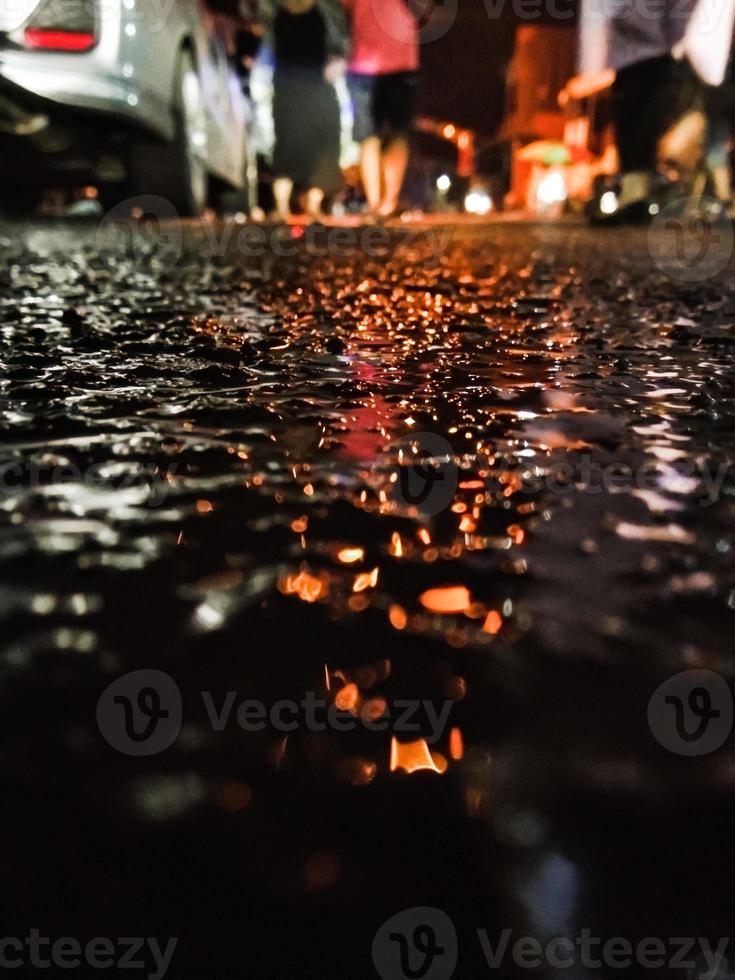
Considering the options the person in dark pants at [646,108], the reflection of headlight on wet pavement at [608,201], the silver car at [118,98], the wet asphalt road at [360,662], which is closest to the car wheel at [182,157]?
the silver car at [118,98]

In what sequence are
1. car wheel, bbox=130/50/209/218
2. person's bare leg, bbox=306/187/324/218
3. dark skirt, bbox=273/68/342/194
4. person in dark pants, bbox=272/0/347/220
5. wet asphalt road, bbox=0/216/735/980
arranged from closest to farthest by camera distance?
wet asphalt road, bbox=0/216/735/980 → car wheel, bbox=130/50/209/218 → person in dark pants, bbox=272/0/347/220 → dark skirt, bbox=273/68/342/194 → person's bare leg, bbox=306/187/324/218

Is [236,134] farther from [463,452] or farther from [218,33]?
[463,452]

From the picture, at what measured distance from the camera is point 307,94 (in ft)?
28.9

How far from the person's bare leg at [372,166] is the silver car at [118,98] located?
2.72 metres

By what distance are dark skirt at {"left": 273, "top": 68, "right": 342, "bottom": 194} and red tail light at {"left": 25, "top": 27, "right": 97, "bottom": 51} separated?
497 centimetres

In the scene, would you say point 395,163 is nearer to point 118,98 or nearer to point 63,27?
point 118,98

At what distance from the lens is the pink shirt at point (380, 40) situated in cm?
895

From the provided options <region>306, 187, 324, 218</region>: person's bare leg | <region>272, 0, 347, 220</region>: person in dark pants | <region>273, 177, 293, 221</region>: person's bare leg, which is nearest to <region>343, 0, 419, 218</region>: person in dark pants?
<region>272, 0, 347, 220</region>: person in dark pants

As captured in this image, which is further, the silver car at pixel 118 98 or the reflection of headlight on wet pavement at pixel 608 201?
the reflection of headlight on wet pavement at pixel 608 201

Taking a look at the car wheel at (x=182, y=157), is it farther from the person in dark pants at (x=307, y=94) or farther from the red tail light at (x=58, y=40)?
the person in dark pants at (x=307, y=94)

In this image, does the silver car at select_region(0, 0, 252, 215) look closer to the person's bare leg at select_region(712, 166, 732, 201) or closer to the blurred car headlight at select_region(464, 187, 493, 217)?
the person's bare leg at select_region(712, 166, 732, 201)

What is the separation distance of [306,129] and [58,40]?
17.3ft

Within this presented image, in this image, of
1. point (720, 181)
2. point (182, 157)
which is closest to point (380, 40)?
point (720, 181)

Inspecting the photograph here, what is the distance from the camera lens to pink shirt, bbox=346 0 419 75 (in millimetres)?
8953
